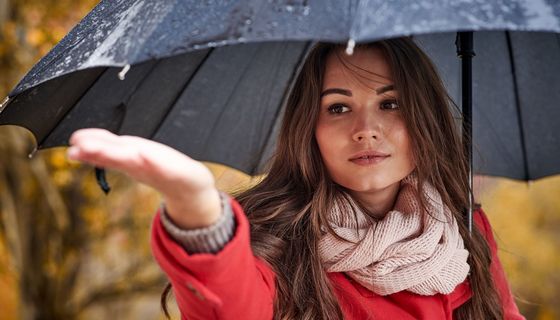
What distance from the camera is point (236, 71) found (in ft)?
9.32

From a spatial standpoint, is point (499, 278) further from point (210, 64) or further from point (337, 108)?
point (210, 64)

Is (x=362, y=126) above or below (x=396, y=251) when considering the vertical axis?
above

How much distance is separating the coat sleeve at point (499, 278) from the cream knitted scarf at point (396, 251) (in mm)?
367

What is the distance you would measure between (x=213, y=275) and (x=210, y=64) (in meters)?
1.24

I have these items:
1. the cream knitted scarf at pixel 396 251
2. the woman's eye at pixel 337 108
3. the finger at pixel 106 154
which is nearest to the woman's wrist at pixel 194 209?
the finger at pixel 106 154

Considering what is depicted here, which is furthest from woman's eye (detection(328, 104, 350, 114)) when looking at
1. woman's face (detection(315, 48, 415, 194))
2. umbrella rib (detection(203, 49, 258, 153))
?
umbrella rib (detection(203, 49, 258, 153))

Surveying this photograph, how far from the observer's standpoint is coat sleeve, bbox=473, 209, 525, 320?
2.64m

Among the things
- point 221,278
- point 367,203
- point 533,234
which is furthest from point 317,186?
point 533,234

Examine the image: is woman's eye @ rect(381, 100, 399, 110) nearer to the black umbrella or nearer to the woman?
the woman

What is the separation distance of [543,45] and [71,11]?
396cm

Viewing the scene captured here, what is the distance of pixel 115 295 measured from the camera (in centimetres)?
724

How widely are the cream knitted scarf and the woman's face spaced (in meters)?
0.10

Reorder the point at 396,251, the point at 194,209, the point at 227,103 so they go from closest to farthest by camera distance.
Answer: the point at 194,209 → the point at 396,251 → the point at 227,103

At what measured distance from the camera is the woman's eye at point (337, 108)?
2.33 meters
